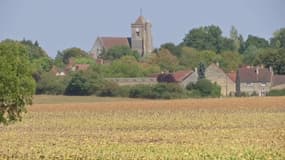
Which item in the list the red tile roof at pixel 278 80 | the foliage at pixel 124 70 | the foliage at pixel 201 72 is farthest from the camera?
the foliage at pixel 124 70

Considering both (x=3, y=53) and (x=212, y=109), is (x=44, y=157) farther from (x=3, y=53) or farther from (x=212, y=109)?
(x=212, y=109)

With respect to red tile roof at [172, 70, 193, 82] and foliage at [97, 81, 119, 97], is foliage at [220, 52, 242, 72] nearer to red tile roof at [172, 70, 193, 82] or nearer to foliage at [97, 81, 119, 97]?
red tile roof at [172, 70, 193, 82]

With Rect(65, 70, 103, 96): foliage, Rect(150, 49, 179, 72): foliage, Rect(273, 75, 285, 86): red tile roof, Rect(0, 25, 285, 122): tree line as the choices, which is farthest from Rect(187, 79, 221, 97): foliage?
Rect(150, 49, 179, 72): foliage

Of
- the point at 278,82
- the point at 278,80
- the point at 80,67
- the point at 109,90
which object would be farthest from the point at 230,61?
the point at 109,90

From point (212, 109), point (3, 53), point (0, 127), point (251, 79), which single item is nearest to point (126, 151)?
point (3, 53)

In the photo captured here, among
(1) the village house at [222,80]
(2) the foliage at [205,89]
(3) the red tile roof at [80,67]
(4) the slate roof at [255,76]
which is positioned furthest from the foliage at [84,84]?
(3) the red tile roof at [80,67]

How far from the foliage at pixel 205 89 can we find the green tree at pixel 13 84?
240 ft

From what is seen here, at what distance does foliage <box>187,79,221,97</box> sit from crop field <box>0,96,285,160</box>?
40.4m

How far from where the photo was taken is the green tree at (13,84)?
147 ft

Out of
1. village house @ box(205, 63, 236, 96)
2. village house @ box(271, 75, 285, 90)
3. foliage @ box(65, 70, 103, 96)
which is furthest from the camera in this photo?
village house @ box(205, 63, 236, 96)

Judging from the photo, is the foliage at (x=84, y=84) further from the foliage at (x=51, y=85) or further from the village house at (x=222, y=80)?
the village house at (x=222, y=80)

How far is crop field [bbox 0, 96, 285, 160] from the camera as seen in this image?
33.0m

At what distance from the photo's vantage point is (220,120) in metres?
57.3

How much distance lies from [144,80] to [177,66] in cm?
4396
